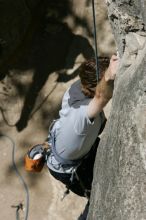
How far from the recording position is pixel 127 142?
247 cm

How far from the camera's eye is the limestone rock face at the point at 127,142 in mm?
2373

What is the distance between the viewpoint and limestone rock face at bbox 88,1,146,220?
237cm

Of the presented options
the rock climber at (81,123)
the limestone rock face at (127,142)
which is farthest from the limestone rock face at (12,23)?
the limestone rock face at (127,142)

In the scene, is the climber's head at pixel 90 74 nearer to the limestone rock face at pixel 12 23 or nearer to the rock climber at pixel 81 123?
the rock climber at pixel 81 123

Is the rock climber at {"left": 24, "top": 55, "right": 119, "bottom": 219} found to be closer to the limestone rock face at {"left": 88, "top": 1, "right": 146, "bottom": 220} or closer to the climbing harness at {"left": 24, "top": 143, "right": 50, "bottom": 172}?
the climbing harness at {"left": 24, "top": 143, "right": 50, "bottom": 172}

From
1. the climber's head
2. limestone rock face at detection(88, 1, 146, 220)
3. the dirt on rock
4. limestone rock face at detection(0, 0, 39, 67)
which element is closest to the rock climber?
the climber's head

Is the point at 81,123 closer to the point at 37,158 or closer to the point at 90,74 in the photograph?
the point at 90,74

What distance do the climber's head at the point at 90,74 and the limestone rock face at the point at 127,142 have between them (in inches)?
14.6

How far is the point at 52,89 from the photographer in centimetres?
567

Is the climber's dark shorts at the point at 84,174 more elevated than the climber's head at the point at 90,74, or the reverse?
the climber's head at the point at 90,74

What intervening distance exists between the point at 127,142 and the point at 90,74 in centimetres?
82

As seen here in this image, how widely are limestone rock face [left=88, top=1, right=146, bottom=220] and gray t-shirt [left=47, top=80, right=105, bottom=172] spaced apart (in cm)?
41

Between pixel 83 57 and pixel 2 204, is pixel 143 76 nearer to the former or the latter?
pixel 2 204

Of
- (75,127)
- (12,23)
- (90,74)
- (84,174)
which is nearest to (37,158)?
(84,174)
